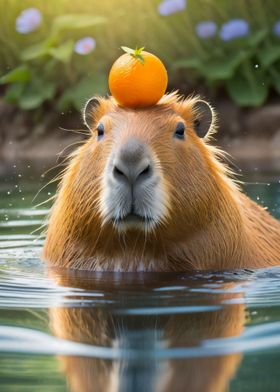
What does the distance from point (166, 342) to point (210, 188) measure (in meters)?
1.30

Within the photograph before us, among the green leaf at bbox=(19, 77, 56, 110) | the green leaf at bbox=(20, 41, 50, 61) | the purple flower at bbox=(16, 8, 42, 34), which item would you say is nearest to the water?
the green leaf at bbox=(19, 77, 56, 110)

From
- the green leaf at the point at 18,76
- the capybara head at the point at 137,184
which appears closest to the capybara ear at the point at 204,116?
the capybara head at the point at 137,184

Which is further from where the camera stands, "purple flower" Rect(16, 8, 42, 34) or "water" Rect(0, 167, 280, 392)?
"purple flower" Rect(16, 8, 42, 34)

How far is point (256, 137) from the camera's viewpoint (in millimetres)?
9961

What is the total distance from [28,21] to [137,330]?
817 cm

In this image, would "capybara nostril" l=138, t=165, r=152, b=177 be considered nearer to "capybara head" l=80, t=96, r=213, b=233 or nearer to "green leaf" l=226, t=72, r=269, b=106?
"capybara head" l=80, t=96, r=213, b=233

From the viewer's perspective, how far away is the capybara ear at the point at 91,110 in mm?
4391

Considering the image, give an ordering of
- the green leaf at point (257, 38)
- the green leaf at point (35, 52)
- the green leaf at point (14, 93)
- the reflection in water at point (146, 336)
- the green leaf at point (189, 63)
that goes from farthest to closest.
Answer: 1. the green leaf at point (14, 93)
2. the green leaf at point (35, 52)
3. the green leaf at point (189, 63)
4. the green leaf at point (257, 38)
5. the reflection in water at point (146, 336)

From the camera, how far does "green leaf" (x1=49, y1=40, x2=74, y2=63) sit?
1038cm

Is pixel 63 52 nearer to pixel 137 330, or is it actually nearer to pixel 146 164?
pixel 146 164

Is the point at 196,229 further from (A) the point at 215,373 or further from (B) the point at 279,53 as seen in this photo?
(B) the point at 279,53

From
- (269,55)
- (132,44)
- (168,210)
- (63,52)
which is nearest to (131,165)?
(168,210)

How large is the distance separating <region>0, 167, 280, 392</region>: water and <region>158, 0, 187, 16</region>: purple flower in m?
6.14

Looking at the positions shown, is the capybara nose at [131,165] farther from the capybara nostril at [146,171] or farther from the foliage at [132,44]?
the foliage at [132,44]
